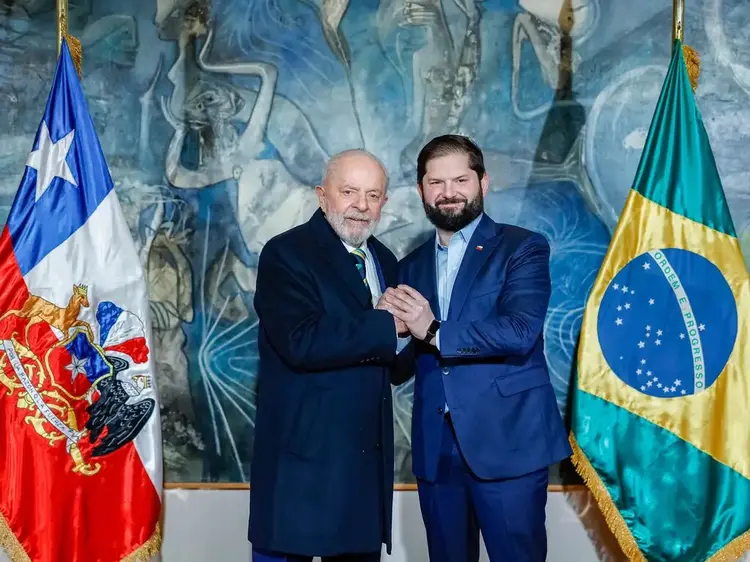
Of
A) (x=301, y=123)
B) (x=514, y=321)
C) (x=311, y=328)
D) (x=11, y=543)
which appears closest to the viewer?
(x=311, y=328)

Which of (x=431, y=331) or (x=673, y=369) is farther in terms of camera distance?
(x=673, y=369)

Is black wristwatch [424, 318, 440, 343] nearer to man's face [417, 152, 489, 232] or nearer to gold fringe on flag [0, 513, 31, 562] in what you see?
man's face [417, 152, 489, 232]

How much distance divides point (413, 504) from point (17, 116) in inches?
101

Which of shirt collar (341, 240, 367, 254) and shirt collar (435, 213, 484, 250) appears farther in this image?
shirt collar (435, 213, 484, 250)

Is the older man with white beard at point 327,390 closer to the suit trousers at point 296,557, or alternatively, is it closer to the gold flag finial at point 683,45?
the suit trousers at point 296,557

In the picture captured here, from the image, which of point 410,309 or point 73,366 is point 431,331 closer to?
point 410,309

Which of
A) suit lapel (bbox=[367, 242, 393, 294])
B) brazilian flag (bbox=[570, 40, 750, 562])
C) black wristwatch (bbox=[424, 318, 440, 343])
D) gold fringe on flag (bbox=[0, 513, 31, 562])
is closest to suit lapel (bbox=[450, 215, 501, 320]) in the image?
black wristwatch (bbox=[424, 318, 440, 343])

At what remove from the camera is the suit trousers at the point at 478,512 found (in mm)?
2449

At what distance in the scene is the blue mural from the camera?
354 centimetres

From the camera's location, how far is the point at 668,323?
302 centimetres

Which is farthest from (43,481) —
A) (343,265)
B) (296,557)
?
(343,265)

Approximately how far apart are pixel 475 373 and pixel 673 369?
3.17ft

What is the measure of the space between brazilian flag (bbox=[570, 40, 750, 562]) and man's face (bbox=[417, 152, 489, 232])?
80cm

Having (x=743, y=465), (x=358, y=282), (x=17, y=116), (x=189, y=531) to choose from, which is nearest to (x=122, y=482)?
(x=189, y=531)
